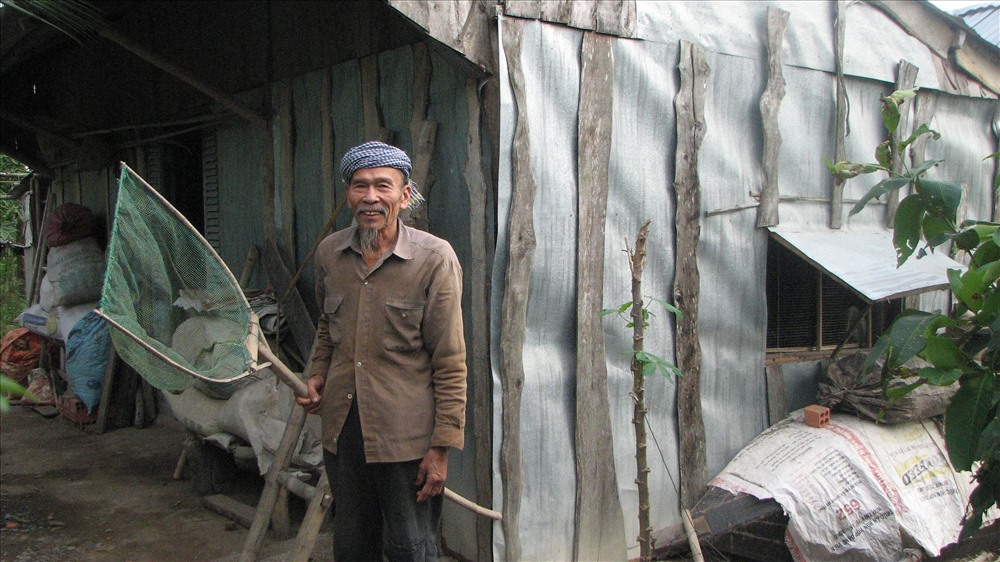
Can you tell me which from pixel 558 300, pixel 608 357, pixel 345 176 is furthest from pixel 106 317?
pixel 608 357

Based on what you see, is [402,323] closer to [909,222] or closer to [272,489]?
[272,489]

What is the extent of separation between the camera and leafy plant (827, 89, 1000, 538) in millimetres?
2721

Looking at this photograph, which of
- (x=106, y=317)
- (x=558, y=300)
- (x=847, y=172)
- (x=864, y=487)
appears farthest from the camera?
(x=864, y=487)

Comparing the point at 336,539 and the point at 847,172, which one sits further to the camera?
the point at 847,172

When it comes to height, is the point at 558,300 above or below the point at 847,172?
below

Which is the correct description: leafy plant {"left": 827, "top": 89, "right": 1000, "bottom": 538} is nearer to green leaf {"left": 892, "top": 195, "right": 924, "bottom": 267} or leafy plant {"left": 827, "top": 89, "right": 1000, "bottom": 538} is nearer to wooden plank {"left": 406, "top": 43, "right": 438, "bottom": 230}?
green leaf {"left": 892, "top": 195, "right": 924, "bottom": 267}

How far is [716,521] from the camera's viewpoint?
4234 mm

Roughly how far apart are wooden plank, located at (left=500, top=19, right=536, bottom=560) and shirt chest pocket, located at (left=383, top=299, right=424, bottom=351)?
3.24 ft

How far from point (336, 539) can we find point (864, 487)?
2901mm

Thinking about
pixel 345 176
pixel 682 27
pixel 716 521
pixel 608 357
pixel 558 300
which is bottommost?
pixel 716 521

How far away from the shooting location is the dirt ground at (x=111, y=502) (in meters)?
4.36

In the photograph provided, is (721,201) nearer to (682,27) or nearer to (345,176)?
(682,27)

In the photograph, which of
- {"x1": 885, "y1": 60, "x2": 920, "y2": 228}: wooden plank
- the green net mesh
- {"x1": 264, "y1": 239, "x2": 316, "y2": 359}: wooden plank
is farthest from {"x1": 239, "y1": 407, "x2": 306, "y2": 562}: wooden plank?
{"x1": 885, "y1": 60, "x2": 920, "y2": 228}: wooden plank

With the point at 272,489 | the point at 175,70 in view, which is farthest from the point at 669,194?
the point at 175,70
